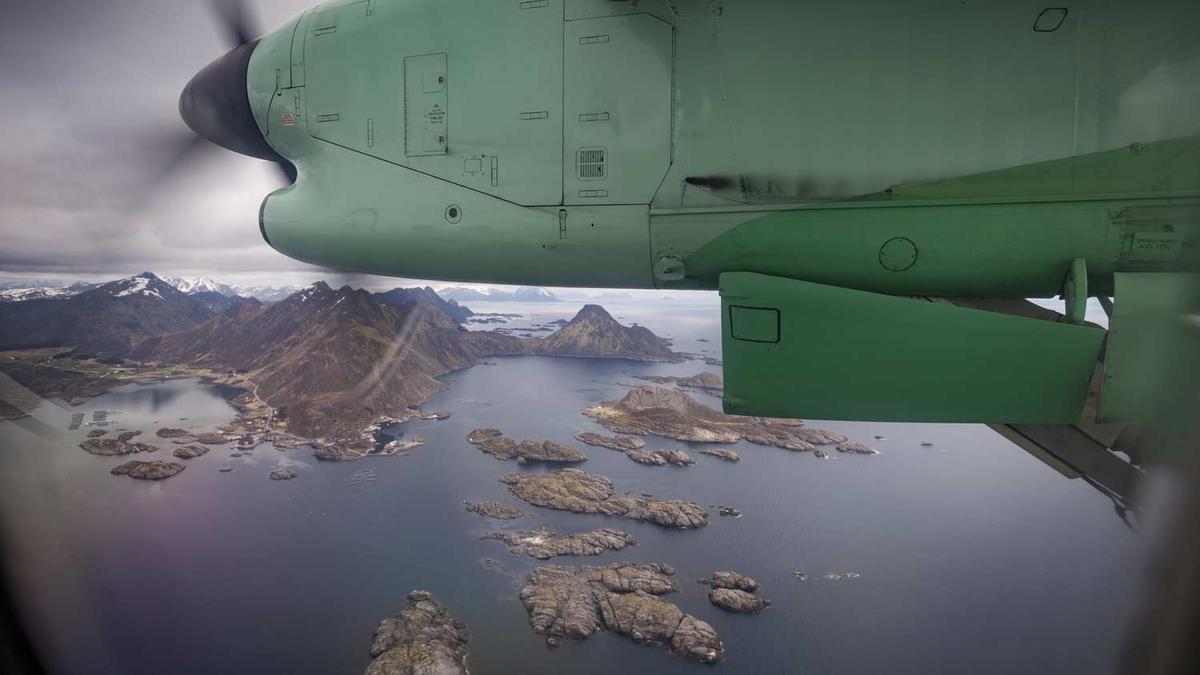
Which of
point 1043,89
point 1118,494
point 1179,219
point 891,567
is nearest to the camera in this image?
point 1179,219

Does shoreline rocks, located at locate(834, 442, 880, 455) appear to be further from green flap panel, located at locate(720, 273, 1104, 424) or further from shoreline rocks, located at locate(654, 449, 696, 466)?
green flap panel, located at locate(720, 273, 1104, 424)

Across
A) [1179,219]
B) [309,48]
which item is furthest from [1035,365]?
[309,48]

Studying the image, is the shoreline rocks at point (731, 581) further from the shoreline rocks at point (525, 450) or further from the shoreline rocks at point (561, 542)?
the shoreline rocks at point (525, 450)

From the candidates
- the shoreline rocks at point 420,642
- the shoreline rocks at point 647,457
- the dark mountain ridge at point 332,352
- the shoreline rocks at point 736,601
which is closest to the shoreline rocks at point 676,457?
the shoreline rocks at point 647,457

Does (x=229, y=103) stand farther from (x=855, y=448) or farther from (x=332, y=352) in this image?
(x=332, y=352)

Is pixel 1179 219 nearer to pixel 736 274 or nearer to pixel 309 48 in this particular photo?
pixel 736 274

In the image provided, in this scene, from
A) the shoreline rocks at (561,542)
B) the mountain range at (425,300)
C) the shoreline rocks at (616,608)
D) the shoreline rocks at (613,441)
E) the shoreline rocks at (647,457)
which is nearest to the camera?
the shoreline rocks at (616,608)
